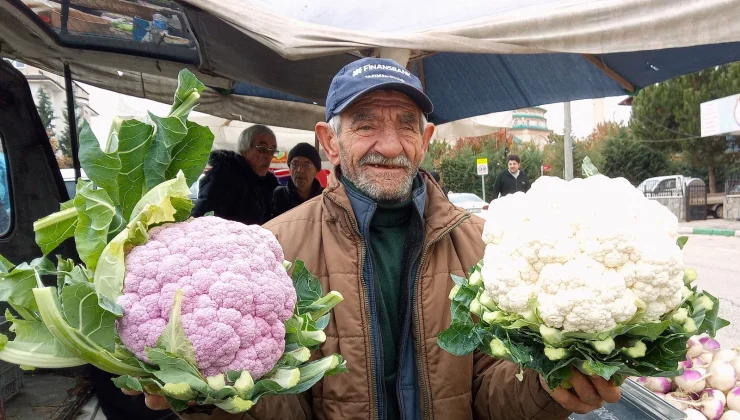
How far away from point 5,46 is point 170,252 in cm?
245

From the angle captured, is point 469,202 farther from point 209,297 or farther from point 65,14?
point 209,297

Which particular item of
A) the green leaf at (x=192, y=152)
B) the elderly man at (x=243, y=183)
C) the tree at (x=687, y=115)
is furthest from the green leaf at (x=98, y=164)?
the tree at (x=687, y=115)

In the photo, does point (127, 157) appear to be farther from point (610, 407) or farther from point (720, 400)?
point (720, 400)

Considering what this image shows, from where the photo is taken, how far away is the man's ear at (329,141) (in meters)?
1.71

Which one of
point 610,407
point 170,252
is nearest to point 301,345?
point 170,252

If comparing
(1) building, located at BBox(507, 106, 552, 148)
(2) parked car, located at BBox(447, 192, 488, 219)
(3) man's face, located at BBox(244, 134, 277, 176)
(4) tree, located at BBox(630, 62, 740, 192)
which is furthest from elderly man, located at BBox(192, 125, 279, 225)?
(1) building, located at BBox(507, 106, 552, 148)

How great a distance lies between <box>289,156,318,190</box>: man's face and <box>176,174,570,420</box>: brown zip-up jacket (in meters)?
2.70

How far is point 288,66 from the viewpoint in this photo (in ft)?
11.5

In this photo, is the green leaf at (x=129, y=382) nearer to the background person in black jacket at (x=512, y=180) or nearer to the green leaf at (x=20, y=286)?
the green leaf at (x=20, y=286)

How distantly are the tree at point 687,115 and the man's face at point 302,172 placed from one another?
18695 mm

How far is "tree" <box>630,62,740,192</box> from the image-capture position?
60.4ft

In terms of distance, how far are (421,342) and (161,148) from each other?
2.86ft

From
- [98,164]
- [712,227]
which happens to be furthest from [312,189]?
[712,227]

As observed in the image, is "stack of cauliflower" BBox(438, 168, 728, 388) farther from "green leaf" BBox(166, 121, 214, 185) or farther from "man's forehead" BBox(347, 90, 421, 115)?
"green leaf" BBox(166, 121, 214, 185)
